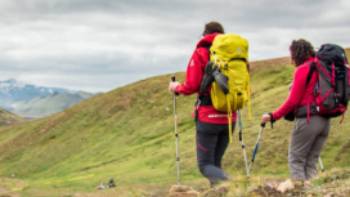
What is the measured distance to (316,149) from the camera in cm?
1114

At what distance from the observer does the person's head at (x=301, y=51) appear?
1077 centimetres

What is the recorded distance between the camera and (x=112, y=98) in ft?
173

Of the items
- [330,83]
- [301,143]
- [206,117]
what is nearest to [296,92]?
[330,83]

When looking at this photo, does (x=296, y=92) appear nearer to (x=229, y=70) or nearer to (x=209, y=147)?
(x=229, y=70)

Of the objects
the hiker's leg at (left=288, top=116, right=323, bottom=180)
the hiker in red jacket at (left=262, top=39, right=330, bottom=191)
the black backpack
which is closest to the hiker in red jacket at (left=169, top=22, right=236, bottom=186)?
the hiker in red jacket at (left=262, top=39, right=330, bottom=191)

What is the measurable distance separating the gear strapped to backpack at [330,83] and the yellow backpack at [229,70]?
1371 millimetres

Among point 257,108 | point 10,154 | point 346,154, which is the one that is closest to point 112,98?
point 10,154

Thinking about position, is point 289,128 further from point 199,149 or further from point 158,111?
point 158,111

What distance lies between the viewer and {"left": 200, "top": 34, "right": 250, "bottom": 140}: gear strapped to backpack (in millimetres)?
10414

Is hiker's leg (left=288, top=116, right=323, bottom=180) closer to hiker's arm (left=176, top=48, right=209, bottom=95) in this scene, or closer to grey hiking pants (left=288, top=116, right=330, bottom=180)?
grey hiking pants (left=288, top=116, right=330, bottom=180)

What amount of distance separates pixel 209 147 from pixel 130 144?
2685 cm

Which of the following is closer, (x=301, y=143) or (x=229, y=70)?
(x=229, y=70)

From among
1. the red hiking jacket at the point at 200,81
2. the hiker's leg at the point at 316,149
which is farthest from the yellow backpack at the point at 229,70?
the hiker's leg at the point at 316,149

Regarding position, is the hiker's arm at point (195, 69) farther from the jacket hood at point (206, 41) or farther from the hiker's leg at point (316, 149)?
the hiker's leg at point (316, 149)
